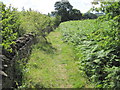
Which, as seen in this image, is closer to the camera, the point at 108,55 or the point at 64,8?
the point at 108,55

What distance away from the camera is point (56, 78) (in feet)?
28.5

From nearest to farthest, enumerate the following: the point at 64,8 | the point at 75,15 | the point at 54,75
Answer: the point at 54,75 < the point at 75,15 < the point at 64,8

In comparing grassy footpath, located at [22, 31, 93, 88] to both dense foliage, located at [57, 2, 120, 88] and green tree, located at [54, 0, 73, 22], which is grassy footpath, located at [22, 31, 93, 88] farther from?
green tree, located at [54, 0, 73, 22]

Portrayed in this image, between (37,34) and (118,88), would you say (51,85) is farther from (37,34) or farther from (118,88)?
(37,34)

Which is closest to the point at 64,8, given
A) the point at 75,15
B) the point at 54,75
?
the point at 75,15

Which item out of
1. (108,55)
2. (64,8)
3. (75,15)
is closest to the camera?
(108,55)

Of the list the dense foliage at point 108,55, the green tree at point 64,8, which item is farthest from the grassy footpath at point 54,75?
the green tree at point 64,8

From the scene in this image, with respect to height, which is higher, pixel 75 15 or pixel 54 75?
pixel 75 15

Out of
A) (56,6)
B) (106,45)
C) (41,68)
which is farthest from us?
(56,6)

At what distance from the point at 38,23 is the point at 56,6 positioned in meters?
A: 78.8

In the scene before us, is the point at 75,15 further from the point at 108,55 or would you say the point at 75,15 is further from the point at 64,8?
the point at 108,55

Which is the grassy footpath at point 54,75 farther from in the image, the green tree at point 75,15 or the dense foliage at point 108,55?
the green tree at point 75,15

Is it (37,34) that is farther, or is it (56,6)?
(56,6)

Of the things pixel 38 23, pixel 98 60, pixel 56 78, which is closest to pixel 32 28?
pixel 38 23
